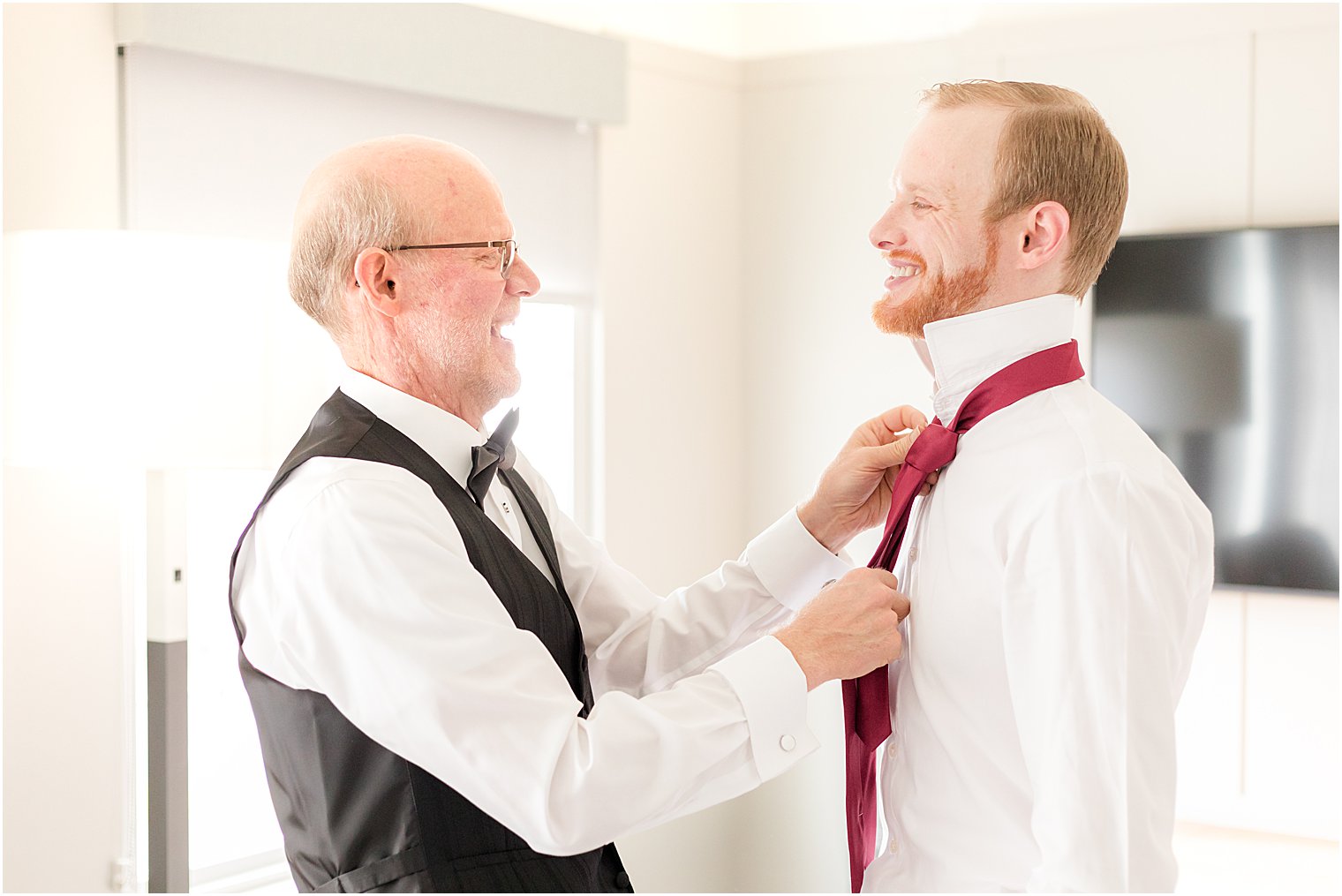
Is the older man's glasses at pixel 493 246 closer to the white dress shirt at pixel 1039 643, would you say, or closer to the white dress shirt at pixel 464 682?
the white dress shirt at pixel 464 682

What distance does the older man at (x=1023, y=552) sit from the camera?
4.24ft

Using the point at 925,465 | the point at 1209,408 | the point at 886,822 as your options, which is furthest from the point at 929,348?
the point at 1209,408

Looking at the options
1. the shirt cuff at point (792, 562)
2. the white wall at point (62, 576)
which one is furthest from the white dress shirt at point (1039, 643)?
Answer: the white wall at point (62, 576)

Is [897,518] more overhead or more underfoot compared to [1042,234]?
more underfoot

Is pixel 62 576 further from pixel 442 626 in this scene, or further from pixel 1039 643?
pixel 1039 643

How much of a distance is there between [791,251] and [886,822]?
296 centimetres

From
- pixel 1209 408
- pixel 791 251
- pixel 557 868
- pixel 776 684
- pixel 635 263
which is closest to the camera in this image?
pixel 776 684

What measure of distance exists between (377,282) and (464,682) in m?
0.55

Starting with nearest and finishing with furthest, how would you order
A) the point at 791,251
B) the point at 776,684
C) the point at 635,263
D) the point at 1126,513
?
the point at 1126,513 → the point at 776,684 → the point at 635,263 → the point at 791,251

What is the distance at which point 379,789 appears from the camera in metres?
1.50

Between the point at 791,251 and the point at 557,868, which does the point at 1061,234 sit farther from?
the point at 791,251

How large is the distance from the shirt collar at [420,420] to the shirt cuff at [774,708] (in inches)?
18.2

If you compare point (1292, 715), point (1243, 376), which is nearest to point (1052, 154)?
point (1243, 376)

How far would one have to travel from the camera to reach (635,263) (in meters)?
4.03
